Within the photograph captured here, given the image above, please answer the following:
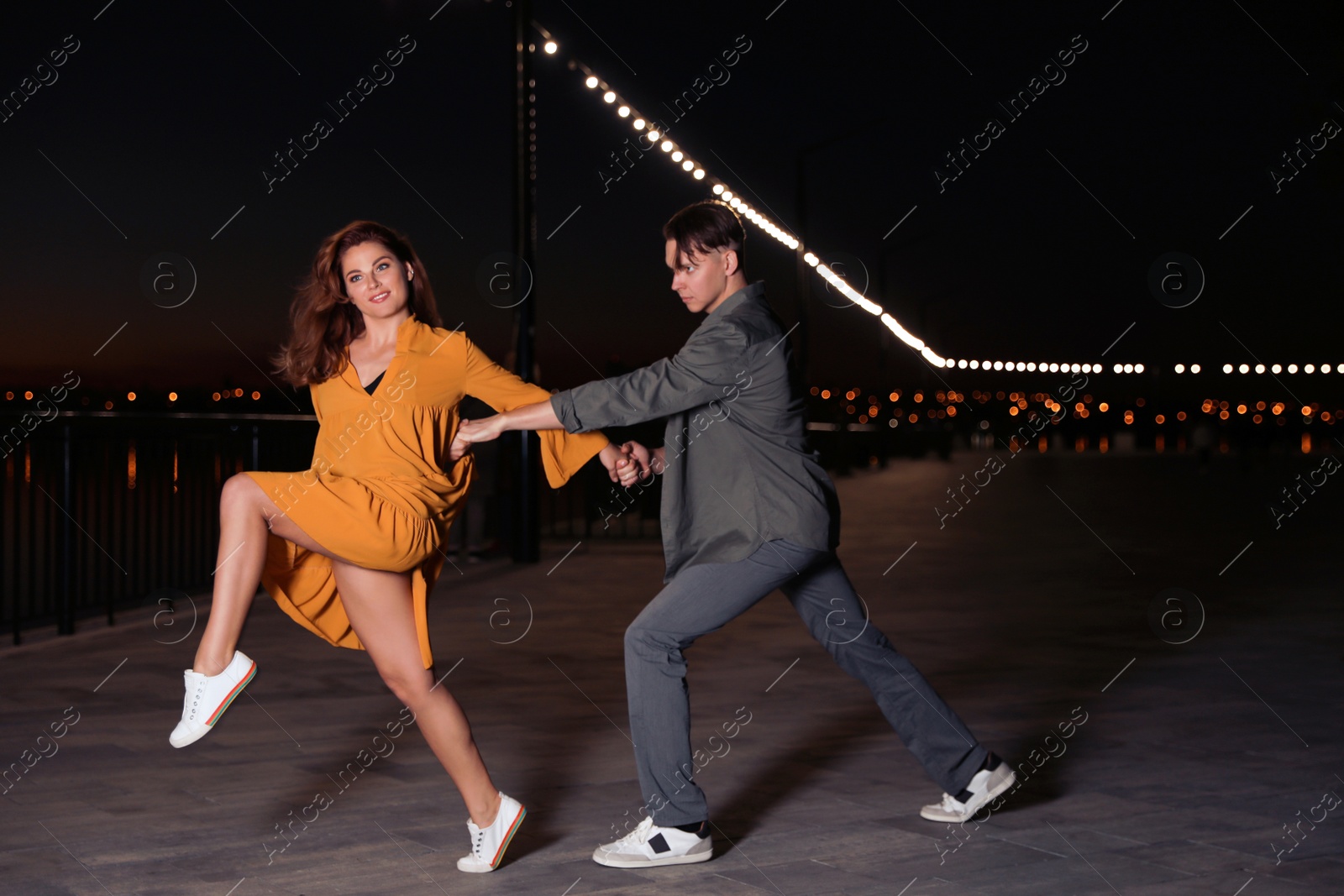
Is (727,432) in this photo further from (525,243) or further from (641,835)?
(525,243)

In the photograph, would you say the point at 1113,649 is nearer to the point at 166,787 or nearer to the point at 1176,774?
the point at 1176,774

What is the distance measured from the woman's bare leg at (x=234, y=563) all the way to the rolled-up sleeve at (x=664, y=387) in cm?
89

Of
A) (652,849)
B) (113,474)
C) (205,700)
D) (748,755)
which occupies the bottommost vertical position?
(748,755)

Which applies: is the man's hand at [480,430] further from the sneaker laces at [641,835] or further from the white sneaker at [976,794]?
the white sneaker at [976,794]

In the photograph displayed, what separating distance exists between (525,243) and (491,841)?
10321 mm

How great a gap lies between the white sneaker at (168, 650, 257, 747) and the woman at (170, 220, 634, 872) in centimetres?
25

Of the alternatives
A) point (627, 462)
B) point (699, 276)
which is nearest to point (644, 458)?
point (627, 462)

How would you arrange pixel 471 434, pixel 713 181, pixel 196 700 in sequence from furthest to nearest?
pixel 713 181 < pixel 471 434 < pixel 196 700

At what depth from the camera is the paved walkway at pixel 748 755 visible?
13.8 feet

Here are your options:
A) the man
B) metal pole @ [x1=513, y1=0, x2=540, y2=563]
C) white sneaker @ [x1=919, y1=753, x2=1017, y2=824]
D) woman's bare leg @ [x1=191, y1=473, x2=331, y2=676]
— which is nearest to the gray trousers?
the man

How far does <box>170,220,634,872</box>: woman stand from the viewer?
3934 millimetres

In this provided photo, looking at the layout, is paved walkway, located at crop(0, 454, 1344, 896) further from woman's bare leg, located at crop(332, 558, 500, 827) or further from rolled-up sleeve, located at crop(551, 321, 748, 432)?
rolled-up sleeve, located at crop(551, 321, 748, 432)

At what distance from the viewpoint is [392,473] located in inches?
159

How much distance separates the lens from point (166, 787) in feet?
16.7
